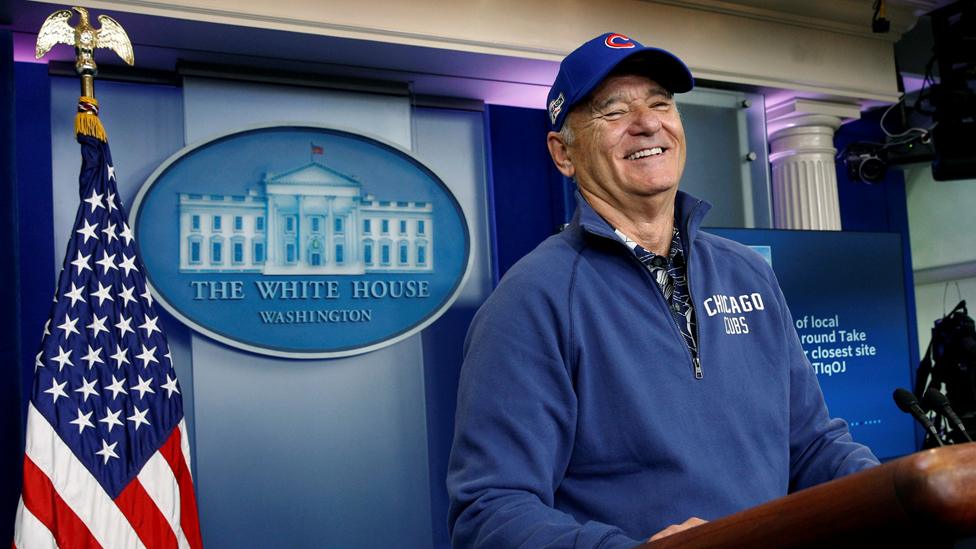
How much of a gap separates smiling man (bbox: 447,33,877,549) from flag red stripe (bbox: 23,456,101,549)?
5.74 feet

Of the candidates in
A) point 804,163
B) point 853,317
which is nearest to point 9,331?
point 853,317

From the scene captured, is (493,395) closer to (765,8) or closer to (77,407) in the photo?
(77,407)

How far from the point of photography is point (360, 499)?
322cm

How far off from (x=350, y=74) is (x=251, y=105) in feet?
1.36

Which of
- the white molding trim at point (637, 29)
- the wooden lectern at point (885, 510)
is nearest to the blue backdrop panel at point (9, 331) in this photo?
the white molding trim at point (637, 29)

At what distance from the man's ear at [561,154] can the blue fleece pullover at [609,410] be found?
0.18m

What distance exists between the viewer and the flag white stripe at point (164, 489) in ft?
8.24

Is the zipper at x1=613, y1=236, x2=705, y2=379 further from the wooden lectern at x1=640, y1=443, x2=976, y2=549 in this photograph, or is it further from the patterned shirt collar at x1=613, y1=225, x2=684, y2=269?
the wooden lectern at x1=640, y1=443, x2=976, y2=549

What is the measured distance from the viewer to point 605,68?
117 centimetres

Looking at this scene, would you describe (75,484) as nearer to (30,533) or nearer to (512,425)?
(30,533)

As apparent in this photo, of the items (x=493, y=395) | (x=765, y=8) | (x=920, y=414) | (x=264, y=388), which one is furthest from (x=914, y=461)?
(x=765, y=8)

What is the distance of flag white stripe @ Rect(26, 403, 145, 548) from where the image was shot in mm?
2361

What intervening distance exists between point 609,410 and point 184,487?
78.0 inches

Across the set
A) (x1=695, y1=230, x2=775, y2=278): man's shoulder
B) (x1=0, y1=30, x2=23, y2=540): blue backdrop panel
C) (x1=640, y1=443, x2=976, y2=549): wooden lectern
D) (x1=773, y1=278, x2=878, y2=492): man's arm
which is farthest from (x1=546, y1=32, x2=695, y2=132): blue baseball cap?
(x1=0, y1=30, x2=23, y2=540): blue backdrop panel
